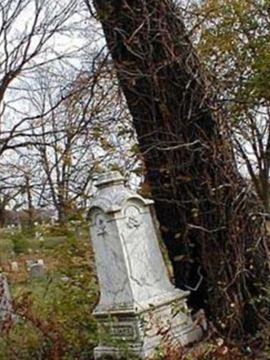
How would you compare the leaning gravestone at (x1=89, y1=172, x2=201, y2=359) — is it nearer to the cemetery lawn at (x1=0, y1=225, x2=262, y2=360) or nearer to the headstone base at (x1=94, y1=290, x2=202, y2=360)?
the headstone base at (x1=94, y1=290, x2=202, y2=360)

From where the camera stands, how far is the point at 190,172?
5094 millimetres

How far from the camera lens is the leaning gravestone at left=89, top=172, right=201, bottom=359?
15.4 feet

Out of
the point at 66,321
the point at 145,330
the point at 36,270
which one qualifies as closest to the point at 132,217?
the point at 145,330

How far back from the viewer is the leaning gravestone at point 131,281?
4684 mm

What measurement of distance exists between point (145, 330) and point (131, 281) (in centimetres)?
34

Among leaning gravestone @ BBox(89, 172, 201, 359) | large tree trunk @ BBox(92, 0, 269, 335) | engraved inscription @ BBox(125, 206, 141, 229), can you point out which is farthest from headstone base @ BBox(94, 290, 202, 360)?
engraved inscription @ BBox(125, 206, 141, 229)

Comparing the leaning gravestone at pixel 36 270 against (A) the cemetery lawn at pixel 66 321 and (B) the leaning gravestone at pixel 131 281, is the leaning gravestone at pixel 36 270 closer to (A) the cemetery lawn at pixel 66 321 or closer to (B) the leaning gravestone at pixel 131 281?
(A) the cemetery lawn at pixel 66 321

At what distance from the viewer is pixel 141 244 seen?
15.9 ft

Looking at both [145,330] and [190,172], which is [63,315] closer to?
[145,330]

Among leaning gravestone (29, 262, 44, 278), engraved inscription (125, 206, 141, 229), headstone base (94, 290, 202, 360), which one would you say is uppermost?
leaning gravestone (29, 262, 44, 278)

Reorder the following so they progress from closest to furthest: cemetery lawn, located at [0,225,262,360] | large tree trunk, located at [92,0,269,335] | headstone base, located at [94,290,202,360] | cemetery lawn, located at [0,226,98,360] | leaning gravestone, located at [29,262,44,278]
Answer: headstone base, located at [94,290,202,360] → cemetery lawn, located at [0,225,262,360] → large tree trunk, located at [92,0,269,335] → cemetery lawn, located at [0,226,98,360] → leaning gravestone, located at [29,262,44,278]

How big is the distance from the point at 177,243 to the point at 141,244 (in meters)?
0.47

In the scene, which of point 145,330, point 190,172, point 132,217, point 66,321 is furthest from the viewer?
point 66,321

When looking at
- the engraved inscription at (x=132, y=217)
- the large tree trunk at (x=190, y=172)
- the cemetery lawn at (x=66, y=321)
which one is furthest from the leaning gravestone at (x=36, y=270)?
the engraved inscription at (x=132, y=217)
